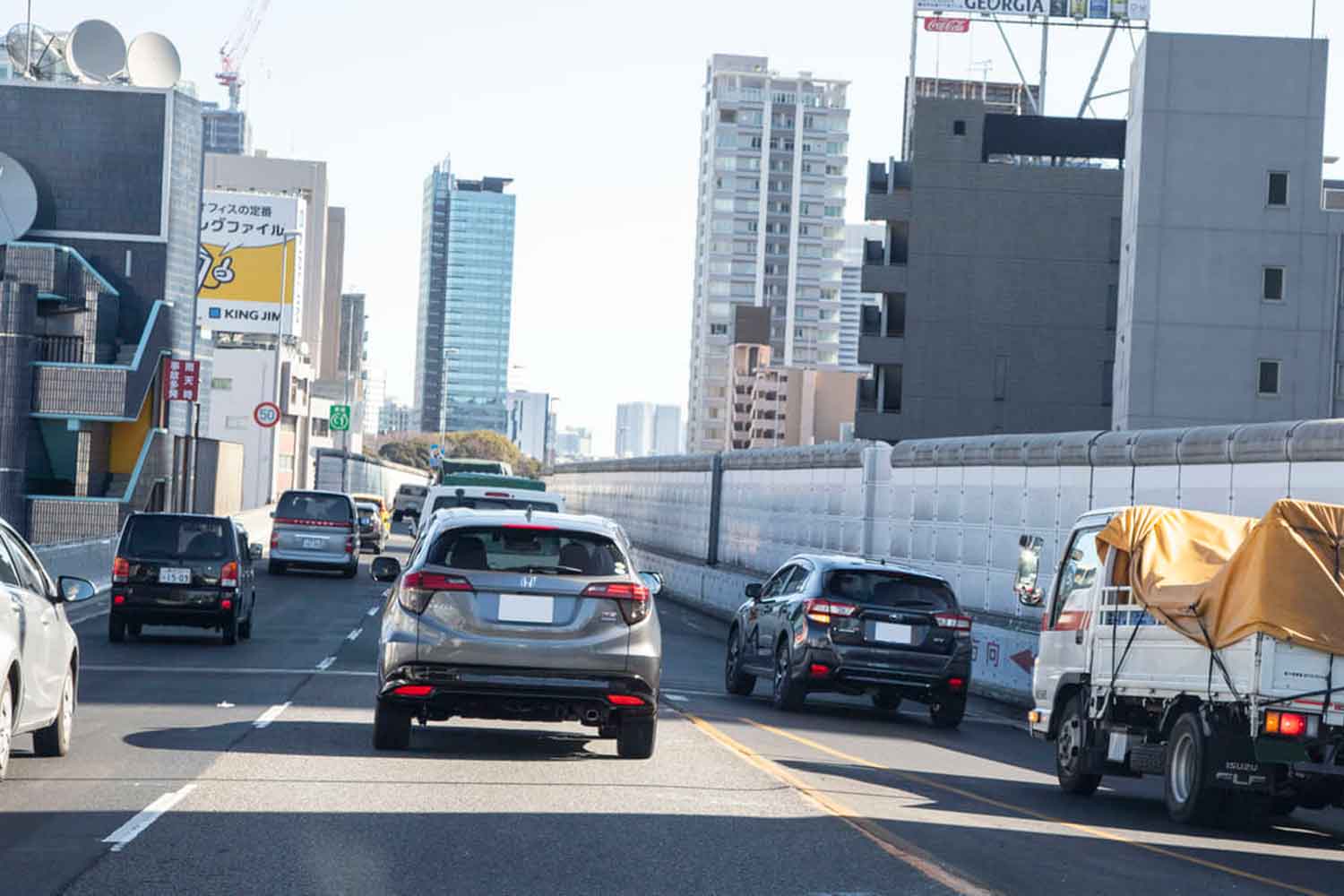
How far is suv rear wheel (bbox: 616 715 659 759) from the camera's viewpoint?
13.9 m

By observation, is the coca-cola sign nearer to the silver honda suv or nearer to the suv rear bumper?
the silver honda suv

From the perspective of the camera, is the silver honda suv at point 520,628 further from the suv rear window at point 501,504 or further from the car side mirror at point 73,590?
the suv rear window at point 501,504

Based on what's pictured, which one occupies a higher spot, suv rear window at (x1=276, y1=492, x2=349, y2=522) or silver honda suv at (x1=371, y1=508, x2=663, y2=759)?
silver honda suv at (x1=371, y1=508, x2=663, y2=759)

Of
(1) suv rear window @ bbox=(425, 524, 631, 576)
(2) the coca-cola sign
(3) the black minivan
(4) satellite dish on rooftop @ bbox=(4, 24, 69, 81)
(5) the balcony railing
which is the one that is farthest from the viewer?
(2) the coca-cola sign

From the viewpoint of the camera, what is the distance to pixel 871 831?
10.9 m

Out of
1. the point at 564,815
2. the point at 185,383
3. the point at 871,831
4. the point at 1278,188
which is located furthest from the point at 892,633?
the point at 1278,188

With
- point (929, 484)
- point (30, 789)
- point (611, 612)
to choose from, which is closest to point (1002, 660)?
point (929, 484)

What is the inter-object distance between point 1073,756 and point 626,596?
390 centimetres

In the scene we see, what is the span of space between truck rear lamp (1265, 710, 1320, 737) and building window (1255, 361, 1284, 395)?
170 feet

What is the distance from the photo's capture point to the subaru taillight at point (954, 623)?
1998 cm

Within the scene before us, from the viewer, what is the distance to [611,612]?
1336 centimetres

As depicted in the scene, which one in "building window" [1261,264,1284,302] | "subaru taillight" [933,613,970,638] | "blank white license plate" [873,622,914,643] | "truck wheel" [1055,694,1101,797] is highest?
"building window" [1261,264,1284,302]

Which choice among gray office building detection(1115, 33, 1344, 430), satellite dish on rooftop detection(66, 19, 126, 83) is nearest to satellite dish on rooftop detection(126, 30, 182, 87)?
satellite dish on rooftop detection(66, 19, 126, 83)

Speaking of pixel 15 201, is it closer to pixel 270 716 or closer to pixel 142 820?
pixel 270 716
